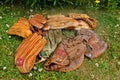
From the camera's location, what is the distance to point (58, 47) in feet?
15.4

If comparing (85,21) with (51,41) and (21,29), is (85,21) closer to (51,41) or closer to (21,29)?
(51,41)

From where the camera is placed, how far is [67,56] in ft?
15.2

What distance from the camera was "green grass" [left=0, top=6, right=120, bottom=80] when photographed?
4.43 m

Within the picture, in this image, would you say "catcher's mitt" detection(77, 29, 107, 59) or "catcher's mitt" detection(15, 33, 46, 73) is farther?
"catcher's mitt" detection(77, 29, 107, 59)

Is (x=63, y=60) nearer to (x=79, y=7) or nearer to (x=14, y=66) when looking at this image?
(x=14, y=66)

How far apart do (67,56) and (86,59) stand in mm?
318

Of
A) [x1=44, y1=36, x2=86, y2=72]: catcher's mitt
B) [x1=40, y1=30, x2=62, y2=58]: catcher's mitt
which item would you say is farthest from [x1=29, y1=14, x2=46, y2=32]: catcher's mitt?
[x1=44, y1=36, x2=86, y2=72]: catcher's mitt

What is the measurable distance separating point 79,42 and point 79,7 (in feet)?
3.72

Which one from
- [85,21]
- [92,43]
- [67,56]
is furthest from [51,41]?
[85,21]

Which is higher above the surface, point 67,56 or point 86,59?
point 67,56

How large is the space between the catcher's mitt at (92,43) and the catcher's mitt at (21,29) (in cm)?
79

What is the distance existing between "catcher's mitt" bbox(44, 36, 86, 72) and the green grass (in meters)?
0.08

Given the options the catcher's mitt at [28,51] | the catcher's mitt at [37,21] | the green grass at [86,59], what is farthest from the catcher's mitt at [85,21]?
the catcher's mitt at [28,51]

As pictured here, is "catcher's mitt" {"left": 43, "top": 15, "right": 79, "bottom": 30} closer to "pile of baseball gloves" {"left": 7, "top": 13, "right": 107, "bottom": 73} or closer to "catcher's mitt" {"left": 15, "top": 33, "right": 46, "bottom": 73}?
"pile of baseball gloves" {"left": 7, "top": 13, "right": 107, "bottom": 73}
